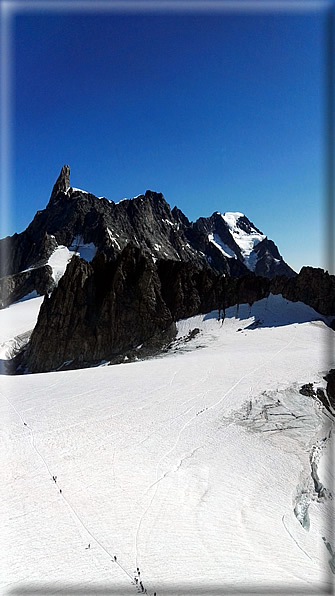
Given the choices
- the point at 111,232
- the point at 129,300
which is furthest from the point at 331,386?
the point at 111,232

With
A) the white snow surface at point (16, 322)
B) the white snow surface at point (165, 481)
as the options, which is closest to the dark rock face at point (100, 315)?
the white snow surface at point (16, 322)

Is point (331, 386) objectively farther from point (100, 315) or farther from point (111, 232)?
point (111, 232)

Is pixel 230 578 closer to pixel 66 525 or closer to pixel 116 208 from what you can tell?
pixel 66 525

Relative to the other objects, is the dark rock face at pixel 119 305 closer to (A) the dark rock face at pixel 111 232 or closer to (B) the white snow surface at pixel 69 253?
(A) the dark rock face at pixel 111 232

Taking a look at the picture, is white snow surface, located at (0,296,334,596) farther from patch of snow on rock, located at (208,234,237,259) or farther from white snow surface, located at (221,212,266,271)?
white snow surface, located at (221,212,266,271)

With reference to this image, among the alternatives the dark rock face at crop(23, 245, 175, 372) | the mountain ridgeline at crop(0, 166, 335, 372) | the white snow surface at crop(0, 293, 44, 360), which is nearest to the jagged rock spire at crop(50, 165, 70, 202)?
the mountain ridgeline at crop(0, 166, 335, 372)

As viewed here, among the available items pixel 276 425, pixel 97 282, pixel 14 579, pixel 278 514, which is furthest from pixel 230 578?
pixel 97 282

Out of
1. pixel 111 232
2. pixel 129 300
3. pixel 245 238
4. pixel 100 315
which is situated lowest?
pixel 100 315
